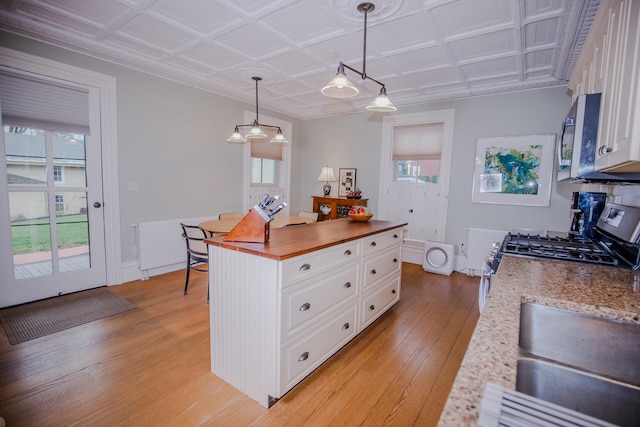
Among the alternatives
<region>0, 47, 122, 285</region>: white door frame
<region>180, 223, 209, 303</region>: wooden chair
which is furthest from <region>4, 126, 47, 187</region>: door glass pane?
<region>180, 223, 209, 303</region>: wooden chair

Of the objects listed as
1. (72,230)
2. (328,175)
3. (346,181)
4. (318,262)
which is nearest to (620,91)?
(318,262)

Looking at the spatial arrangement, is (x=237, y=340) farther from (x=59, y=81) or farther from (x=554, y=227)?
(x=554, y=227)

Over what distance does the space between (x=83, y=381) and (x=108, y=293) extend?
65.0 inches

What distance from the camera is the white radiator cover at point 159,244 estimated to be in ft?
12.0

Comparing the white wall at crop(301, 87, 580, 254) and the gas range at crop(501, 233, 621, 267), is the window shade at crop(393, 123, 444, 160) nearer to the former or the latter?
the white wall at crop(301, 87, 580, 254)

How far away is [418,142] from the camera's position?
479 cm

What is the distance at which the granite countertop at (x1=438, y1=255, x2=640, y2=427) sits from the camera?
556 mm

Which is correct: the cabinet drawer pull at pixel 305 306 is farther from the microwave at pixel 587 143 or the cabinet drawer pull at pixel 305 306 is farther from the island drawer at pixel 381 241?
the microwave at pixel 587 143

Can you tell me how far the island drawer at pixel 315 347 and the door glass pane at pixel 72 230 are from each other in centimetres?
302

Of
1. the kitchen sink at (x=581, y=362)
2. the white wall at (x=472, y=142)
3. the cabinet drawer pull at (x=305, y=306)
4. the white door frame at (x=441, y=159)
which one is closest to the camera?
the kitchen sink at (x=581, y=362)

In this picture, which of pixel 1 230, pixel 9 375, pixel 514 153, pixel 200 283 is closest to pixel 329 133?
pixel 514 153

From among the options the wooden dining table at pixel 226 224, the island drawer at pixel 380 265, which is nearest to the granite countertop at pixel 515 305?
the island drawer at pixel 380 265

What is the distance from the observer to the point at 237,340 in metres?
1.82

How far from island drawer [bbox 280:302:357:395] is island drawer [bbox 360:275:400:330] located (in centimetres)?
19
